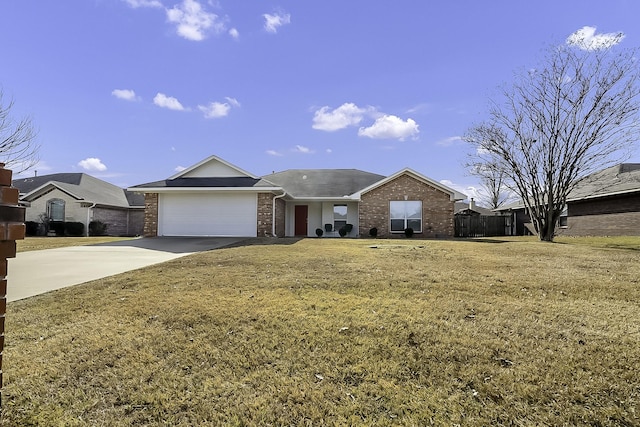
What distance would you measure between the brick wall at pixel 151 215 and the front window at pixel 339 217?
10.3 metres

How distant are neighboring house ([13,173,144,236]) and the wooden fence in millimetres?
23911

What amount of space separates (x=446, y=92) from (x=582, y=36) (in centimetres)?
815

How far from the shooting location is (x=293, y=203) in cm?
2322

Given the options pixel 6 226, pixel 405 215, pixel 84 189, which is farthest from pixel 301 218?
pixel 6 226

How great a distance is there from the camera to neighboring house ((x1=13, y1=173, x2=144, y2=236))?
24.6 meters

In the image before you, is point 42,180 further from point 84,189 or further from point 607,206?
point 607,206

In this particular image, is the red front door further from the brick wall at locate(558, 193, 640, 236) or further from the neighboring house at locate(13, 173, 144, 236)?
the brick wall at locate(558, 193, 640, 236)

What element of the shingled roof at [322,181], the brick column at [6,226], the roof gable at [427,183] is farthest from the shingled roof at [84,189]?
the brick column at [6,226]

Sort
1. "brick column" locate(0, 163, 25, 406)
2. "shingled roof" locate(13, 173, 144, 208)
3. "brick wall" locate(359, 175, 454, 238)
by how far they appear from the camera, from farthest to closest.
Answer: "shingled roof" locate(13, 173, 144, 208)
"brick wall" locate(359, 175, 454, 238)
"brick column" locate(0, 163, 25, 406)

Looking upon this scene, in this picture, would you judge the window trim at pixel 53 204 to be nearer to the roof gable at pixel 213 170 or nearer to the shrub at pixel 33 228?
the shrub at pixel 33 228

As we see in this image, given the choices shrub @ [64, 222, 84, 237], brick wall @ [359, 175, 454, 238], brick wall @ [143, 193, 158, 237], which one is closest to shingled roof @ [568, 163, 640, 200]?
brick wall @ [359, 175, 454, 238]

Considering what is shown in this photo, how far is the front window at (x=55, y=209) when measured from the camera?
24.9m

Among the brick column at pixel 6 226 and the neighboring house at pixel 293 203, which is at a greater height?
the neighboring house at pixel 293 203

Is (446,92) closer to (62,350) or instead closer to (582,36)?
(582,36)
